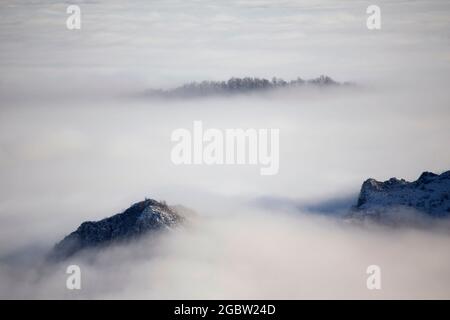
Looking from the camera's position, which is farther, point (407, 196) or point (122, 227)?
point (122, 227)

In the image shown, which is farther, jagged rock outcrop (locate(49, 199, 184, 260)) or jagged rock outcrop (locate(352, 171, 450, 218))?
jagged rock outcrop (locate(49, 199, 184, 260))

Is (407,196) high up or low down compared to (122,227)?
up

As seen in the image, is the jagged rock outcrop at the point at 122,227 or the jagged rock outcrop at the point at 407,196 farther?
the jagged rock outcrop at the point at 122,227
